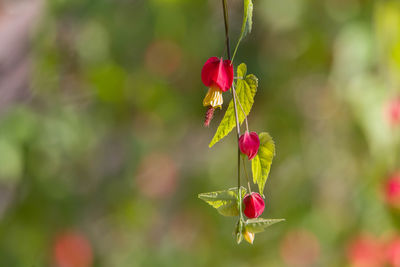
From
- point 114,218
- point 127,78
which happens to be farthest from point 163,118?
point 114,218

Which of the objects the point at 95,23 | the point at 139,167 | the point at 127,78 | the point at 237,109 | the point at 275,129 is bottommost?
the point at 139,167

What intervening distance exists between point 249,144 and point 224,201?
0.11 feet

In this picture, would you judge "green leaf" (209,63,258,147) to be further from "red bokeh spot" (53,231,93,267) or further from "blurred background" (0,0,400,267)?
"red bokeh spot" (53,231,93,267)

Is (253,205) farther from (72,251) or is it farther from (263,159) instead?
(72,251)

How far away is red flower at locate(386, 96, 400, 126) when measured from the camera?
104cm

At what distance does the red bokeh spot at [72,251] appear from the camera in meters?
1.54

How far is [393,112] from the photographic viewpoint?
1.05 meters

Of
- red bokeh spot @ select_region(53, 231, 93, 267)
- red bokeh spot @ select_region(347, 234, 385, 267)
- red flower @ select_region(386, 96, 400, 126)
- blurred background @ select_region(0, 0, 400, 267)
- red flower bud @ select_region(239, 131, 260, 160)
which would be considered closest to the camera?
red flower bud @ select_region(239, 131, 260, 160)

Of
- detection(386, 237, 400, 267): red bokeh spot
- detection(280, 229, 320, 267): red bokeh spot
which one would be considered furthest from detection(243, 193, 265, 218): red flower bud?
detection(280, 229, 320, 267): red bokeh spot

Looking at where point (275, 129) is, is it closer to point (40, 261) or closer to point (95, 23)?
point (95, 23)

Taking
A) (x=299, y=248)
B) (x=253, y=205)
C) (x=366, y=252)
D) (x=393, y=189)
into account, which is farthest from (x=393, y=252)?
(x=253, y=205)

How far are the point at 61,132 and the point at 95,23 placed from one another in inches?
9.2

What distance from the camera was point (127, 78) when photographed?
1425 millimetres

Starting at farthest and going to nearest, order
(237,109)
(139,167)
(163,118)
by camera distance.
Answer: (139,167) → (163,118) → (237,109)
